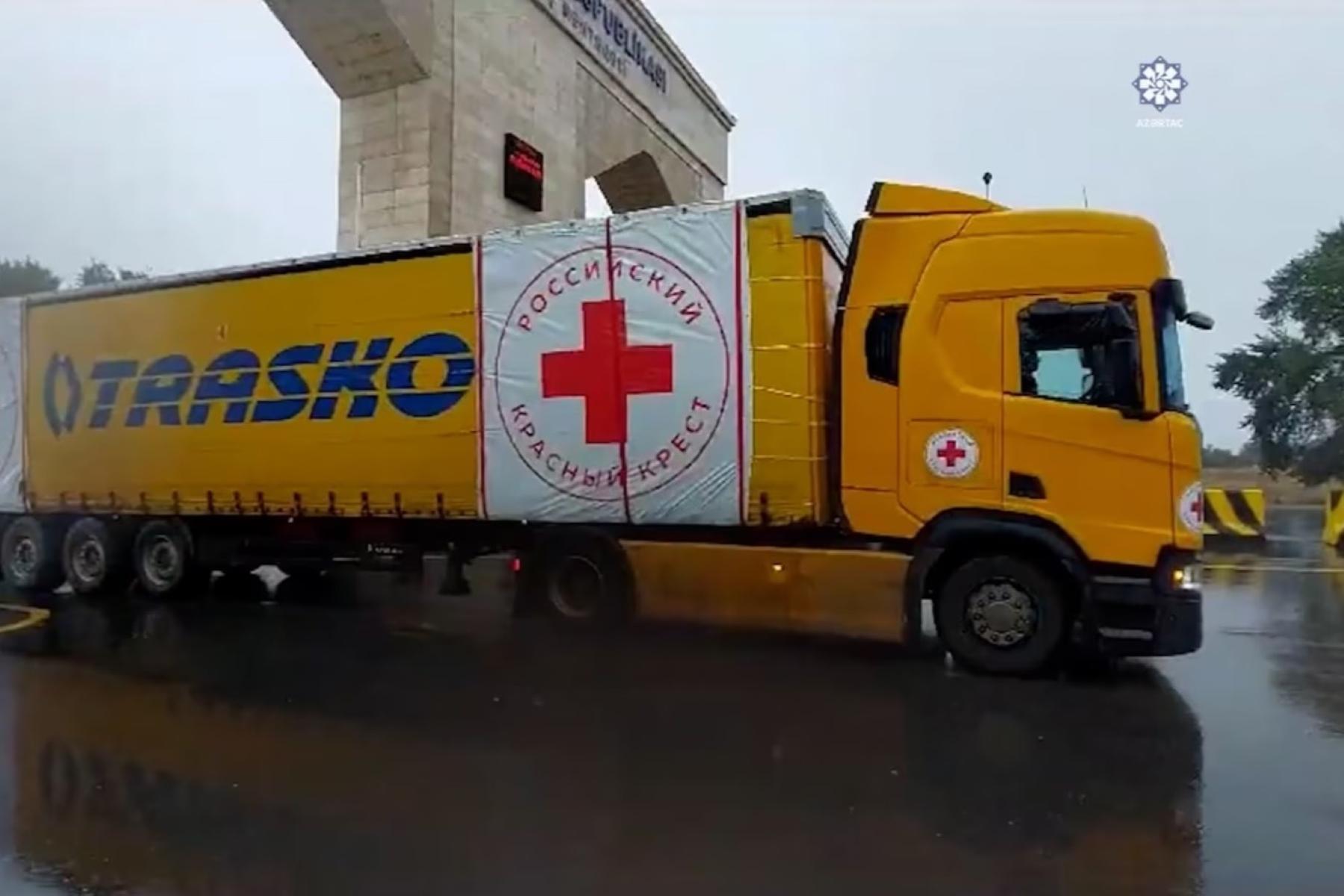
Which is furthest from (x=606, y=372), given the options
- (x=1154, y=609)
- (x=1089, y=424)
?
(x=1154, y=609)

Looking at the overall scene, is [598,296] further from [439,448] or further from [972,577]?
[972,577]

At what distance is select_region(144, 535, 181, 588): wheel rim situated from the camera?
38.1 ft

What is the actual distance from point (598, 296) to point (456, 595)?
334 centimetres

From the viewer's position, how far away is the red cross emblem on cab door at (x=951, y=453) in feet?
25.2

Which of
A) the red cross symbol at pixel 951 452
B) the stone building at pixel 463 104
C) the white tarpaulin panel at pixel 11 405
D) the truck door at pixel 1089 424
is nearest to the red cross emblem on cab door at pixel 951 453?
the red cross symbol at pixel 951 452

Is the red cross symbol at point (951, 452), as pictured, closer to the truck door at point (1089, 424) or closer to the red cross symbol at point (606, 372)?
the truck door at point (1089, 424)

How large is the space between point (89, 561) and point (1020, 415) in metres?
9.84

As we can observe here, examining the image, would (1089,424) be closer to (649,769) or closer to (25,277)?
(649,769)

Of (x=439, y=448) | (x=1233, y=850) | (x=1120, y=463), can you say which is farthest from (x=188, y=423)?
(x=1233, y=850)

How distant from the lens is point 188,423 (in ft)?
36.4

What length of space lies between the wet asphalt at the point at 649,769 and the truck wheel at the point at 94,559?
2.81 meters

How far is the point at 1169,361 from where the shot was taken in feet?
24.1

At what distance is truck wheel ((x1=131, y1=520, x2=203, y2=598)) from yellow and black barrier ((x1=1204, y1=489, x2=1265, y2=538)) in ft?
56.9

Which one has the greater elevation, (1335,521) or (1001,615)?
(1335,521)
